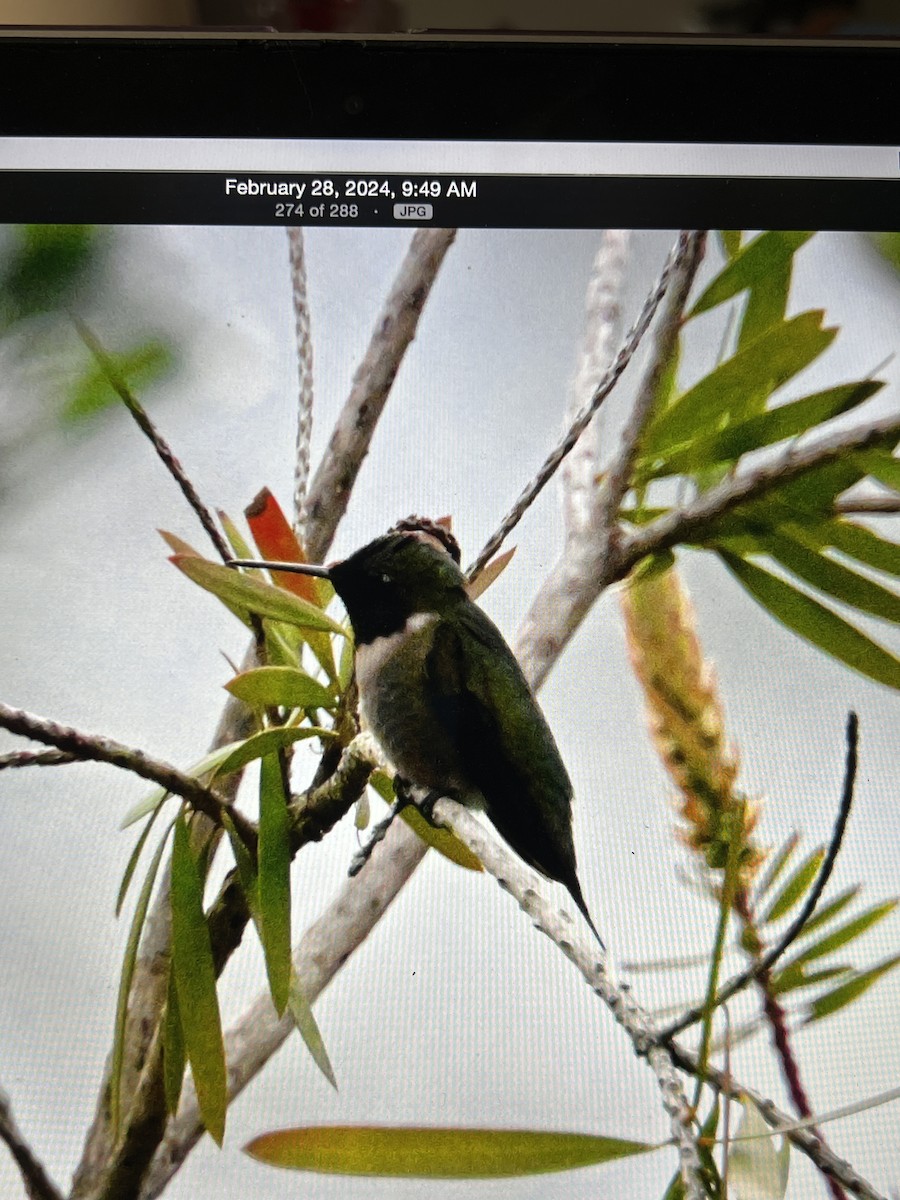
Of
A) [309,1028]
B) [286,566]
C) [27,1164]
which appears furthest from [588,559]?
[27,1164]

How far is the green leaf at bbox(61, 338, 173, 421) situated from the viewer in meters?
0.49

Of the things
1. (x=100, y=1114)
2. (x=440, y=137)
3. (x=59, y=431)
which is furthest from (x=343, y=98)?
(x=100, y=1114)

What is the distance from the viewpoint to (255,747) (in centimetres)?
45

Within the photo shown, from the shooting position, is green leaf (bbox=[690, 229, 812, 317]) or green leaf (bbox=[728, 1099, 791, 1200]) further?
green leaf (bbox=[690, 229, 812, 317])

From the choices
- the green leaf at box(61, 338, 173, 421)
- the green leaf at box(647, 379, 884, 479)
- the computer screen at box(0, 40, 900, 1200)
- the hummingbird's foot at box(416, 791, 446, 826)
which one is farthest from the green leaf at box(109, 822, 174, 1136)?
the green leaf at box(647, 379, 884, 479)

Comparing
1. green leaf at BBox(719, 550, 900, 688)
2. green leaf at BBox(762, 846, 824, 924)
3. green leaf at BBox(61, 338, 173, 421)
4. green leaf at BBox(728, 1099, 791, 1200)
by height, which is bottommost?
green leaf at BBox(728, 1099, 791, 1200)

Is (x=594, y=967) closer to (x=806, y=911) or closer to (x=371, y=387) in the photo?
(x=806, y=911)

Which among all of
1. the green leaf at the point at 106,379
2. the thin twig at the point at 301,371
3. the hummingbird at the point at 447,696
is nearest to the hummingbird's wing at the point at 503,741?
the hummingbird at the point at 447,696

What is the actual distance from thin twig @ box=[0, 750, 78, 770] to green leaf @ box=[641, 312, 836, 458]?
325mm

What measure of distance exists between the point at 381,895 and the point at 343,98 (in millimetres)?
393

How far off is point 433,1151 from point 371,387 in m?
0.36

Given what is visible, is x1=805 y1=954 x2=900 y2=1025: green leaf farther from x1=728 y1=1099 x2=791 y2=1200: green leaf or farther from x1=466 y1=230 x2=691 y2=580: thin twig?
x1=466 y1=230 x2=691 y2=580: thin twig

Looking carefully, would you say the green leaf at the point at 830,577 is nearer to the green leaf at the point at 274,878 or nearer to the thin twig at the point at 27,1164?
the green leaf at the point at 274,878

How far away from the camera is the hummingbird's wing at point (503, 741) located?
0.44 metres
